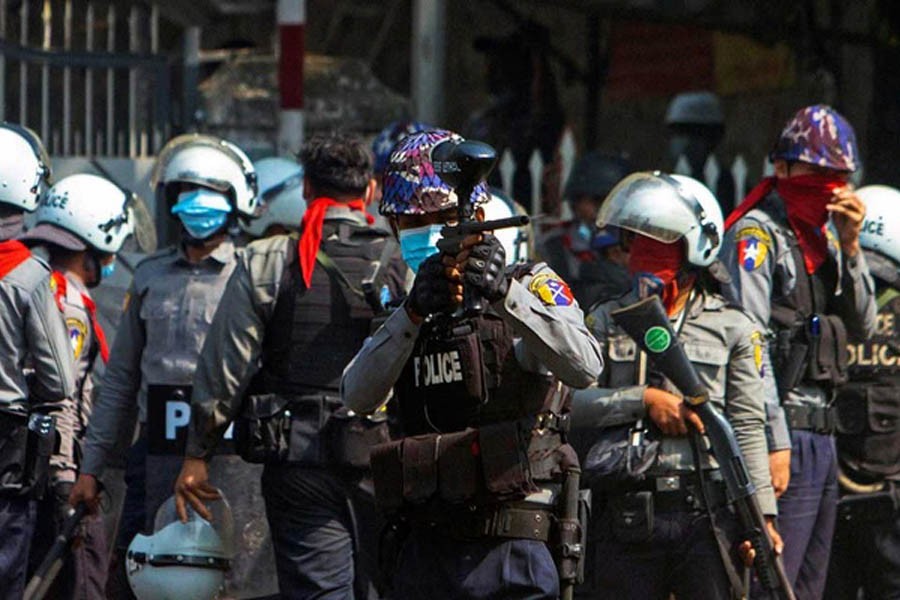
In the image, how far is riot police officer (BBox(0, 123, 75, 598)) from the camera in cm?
643

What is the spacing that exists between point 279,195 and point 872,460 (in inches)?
101

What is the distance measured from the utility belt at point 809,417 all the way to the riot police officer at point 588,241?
6.55 ft

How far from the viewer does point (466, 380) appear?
16.3ft

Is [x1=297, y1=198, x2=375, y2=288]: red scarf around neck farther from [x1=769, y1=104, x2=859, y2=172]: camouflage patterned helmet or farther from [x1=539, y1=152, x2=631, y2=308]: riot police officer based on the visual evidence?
[x1=539, y1=152, x2=631, y2=308]: riot police officer

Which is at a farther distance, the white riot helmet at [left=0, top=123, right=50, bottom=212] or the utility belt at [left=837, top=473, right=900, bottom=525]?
the utility belt at [left=837, top=473, right=900, bottom=525]

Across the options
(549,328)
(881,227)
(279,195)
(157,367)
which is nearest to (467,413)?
(549,328)

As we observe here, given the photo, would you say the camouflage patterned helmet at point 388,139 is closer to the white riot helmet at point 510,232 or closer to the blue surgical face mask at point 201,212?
the white riot helmet at point 510,232

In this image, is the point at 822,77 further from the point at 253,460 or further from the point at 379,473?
the point at 379,473

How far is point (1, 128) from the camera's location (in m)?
6.90

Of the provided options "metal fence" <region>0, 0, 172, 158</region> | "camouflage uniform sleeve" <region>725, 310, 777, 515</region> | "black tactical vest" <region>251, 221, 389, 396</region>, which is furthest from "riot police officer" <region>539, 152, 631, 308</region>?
"black tactical vest" <region>251, 221, 389, 396</region>

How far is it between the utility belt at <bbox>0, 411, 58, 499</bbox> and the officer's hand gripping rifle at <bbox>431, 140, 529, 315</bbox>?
81.9 inches

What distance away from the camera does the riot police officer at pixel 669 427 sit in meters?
6.29

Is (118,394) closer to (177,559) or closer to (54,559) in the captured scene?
(54,559)

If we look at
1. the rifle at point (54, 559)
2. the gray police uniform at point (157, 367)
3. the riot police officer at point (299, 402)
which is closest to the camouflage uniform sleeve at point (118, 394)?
the gray police uniform at point (157, 367)
